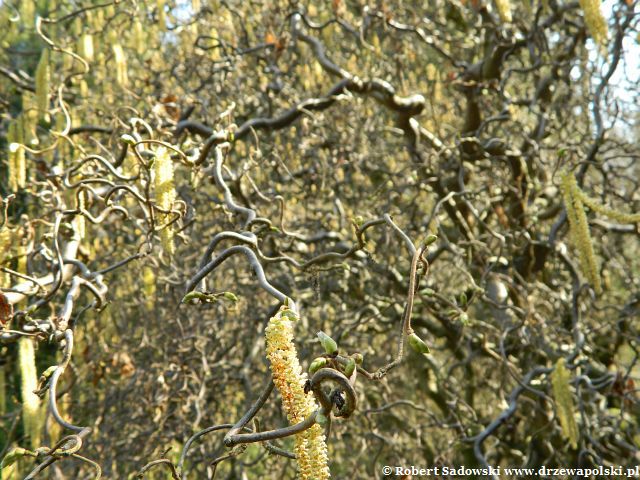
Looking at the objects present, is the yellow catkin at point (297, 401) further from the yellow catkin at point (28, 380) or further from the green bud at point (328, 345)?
the yellow catkin at point (28, 380)

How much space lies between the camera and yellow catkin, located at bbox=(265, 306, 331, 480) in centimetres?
122

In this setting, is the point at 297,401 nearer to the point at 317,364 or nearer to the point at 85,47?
the point at 317,364

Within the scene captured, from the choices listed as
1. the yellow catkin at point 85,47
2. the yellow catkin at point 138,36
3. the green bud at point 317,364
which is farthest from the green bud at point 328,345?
the yellow catkin at point 138,36

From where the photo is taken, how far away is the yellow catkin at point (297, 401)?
1.22 metres

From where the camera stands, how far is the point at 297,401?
123cm

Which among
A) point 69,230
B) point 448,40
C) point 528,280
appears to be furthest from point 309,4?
point 69,230

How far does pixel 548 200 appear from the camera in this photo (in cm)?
489

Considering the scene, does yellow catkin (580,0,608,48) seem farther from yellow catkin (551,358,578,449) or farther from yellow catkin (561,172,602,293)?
yellow catkin (551,358,578,449)

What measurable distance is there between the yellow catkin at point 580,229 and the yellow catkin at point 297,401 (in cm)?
A: 193

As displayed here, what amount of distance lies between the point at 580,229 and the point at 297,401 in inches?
77.9

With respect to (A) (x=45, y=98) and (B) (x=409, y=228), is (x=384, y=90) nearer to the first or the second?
(B) (x=409, y=228)

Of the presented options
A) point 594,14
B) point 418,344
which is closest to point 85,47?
point 594,14

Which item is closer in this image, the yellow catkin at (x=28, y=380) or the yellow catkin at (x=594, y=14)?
the yellow catkin at (x=28, y=380)

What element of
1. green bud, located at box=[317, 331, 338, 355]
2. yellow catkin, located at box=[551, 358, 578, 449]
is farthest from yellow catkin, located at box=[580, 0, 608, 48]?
green bud, located at box=[317, 331, 338, 355]
